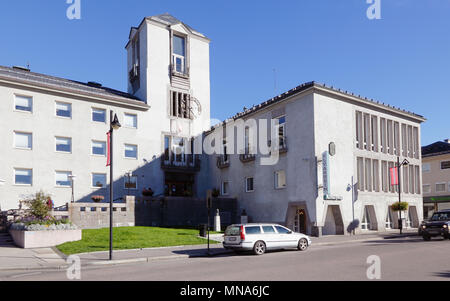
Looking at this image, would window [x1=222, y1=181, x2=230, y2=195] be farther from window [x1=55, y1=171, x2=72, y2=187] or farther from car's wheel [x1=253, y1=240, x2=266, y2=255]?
car's wheel [x1=253, y1=240, x2=266, y2=255]

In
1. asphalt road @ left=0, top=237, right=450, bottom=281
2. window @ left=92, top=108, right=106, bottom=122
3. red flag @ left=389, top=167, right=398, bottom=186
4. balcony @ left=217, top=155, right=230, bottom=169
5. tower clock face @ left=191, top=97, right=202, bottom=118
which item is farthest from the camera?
tower clock face @ left=191, top=97, right=202, bottom=118

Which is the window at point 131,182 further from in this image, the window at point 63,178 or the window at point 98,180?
the window at point 63,178

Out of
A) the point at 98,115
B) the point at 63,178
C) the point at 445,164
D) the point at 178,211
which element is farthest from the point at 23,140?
the point at 445,164

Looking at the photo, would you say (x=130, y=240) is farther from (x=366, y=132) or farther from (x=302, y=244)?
(x=366, y=132)

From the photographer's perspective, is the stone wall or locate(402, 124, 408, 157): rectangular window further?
locate(402, 124, 408, 157): rectangular window

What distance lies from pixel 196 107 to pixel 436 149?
34.2 meters

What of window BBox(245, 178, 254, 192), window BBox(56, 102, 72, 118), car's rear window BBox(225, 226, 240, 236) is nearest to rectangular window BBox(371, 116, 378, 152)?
window BBox(245, 178, 254, 192)

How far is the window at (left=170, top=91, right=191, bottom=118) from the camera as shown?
38031 mm

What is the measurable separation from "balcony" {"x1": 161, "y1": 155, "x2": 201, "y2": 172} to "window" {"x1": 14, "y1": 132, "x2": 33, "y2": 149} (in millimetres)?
11102

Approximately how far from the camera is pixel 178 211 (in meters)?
31.9
